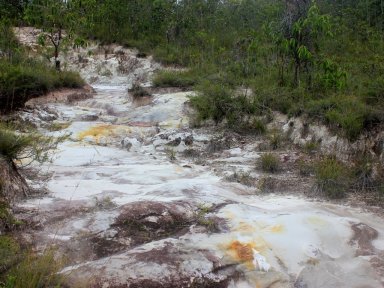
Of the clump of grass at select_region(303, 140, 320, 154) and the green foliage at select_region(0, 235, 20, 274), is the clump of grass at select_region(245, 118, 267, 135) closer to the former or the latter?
the clump of grass at select_region(303, 140, 320, 154)

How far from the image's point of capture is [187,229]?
13.1 feet

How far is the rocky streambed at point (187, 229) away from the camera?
3.34m

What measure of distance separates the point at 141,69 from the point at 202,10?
4.52 m

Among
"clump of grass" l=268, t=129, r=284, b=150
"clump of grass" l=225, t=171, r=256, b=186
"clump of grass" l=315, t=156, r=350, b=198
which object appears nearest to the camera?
"clump of grass" l=315, t=156, r=350, b=198

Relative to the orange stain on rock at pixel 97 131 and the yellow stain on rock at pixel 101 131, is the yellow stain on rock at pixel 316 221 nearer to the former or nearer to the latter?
the yellow stain on rock at pixel 101 131

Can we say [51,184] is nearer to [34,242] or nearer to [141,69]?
[34,242]

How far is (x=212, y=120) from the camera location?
847cm

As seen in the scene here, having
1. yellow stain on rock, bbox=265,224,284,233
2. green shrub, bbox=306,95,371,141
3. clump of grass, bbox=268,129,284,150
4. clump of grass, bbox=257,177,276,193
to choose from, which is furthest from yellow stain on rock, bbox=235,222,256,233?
clump of grass, bbox=268,129,284,150

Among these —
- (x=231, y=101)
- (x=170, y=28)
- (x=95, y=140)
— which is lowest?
(x=95, y=140)

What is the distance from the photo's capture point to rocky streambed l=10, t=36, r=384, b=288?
3.34m

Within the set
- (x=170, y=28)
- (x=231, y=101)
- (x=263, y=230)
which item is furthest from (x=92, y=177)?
(x=170, y=28)

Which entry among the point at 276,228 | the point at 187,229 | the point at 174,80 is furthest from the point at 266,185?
the point at 174,80

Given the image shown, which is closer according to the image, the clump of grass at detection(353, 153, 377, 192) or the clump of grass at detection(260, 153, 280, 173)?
the clump of grass at detection(353, 153, 377, 192)

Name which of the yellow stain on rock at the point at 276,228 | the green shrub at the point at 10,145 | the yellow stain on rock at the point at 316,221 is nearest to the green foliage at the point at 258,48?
the yellow stain on rock at the point at 316,221
